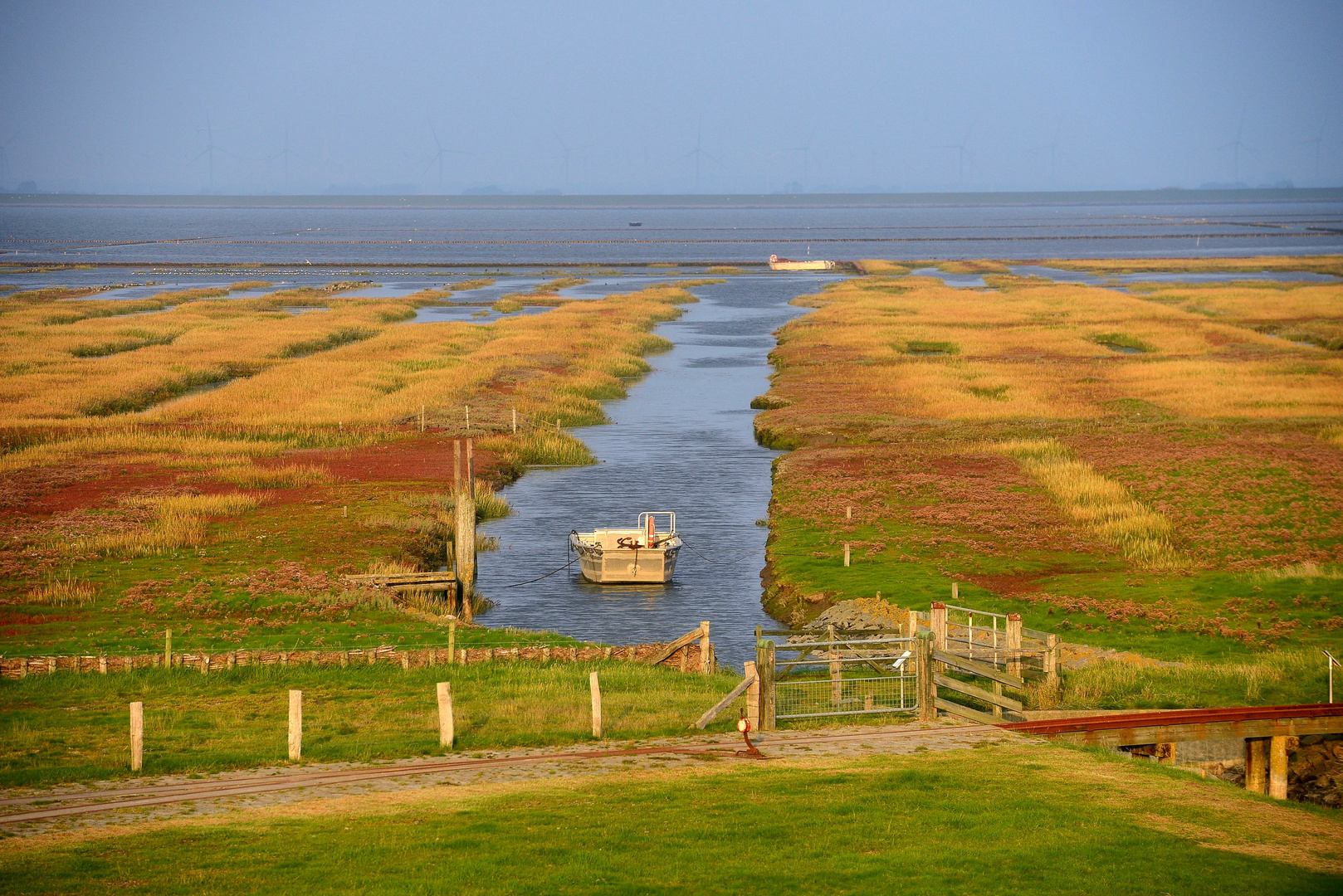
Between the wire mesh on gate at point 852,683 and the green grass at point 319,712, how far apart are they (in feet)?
5.42

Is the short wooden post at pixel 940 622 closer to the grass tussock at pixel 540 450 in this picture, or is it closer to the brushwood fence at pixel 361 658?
the brushwood fence at pixel 361 658

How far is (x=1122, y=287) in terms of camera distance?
165 metres

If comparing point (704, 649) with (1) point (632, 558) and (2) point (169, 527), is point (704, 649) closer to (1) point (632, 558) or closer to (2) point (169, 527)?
(1) point (632, 558)

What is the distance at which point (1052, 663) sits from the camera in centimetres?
2573

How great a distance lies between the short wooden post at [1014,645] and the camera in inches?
1004

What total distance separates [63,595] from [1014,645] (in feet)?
86.1

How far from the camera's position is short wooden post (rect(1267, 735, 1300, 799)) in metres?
23.8

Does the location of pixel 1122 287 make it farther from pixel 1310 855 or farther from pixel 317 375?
pixel 1310 855

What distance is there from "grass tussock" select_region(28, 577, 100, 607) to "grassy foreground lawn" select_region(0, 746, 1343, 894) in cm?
1998

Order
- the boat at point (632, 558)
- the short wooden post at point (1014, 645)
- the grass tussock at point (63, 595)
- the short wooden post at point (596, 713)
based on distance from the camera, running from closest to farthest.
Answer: the short wooden post at point (596, 713), the short wooden post at point (1014, 645), the grass tussock at point (63, 595), the boat at point (632, 558)

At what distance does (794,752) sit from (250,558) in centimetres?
2494

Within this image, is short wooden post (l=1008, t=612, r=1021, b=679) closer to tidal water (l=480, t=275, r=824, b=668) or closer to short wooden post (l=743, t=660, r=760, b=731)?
short wooden post (l=743, t=660, r=760, b=731)

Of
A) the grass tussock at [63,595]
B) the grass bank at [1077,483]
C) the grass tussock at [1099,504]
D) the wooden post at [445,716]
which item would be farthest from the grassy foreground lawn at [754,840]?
the grass tussock at [1099,504]

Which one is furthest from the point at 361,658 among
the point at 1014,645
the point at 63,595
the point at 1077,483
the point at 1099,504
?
the point at 1077,483
